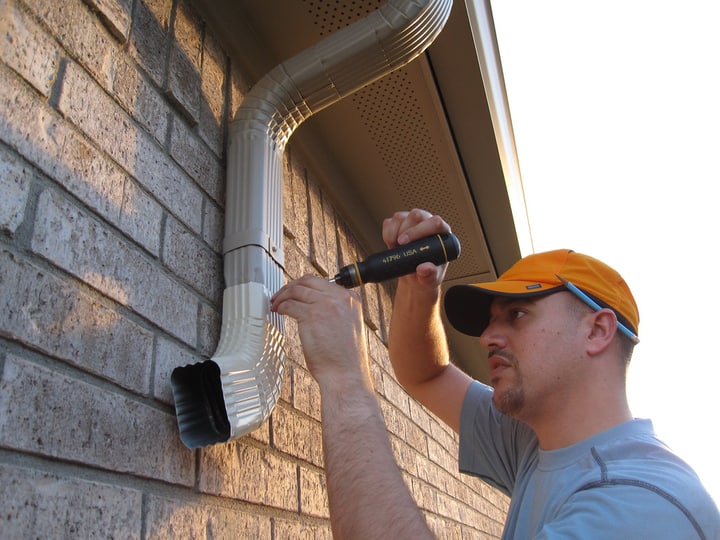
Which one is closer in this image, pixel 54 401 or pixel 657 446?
pixel 54 401

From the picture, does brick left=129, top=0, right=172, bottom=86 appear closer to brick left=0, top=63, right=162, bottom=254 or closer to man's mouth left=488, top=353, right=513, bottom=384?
brick left=0, top=63, right=162, bottom=254

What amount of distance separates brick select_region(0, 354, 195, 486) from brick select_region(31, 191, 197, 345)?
6.5 inches

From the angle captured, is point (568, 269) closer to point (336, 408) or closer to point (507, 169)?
point (336, 408)

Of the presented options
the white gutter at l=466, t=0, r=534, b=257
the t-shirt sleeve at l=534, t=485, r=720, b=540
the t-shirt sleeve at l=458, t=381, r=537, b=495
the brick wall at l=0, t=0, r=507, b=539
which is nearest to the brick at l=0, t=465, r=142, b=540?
the brick wall at l=0, t=0, r=507, b=539

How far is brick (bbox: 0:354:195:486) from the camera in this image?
0.71 metres

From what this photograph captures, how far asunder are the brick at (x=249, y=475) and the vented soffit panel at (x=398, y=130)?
112 centimetres

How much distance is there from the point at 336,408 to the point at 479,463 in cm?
74

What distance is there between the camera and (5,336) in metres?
0.72

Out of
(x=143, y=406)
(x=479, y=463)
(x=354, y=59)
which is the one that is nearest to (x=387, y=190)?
(x=354, y=59)

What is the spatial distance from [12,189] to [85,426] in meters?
0.34

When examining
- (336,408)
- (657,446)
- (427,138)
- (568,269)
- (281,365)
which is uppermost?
(427,138)

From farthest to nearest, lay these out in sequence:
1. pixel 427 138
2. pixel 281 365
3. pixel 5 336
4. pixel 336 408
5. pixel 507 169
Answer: pixel 507 169 → pixel 427 138 → pixel 281 365 → pixel 336 408 → pixel 5 336

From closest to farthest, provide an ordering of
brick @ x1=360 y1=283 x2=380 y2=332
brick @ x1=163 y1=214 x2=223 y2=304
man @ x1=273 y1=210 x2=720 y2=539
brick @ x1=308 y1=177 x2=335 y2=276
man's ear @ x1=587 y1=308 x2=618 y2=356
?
man @ x1=273 y1=210 x2=720 y2=539
brick @ x1=163 y1=214 x2=223 y2=304
man's ear @ x1=587 y1=308 x2=618 y2=356
brick @ x1=308 y1=177 x2=335 y2=276
brick @ x1=360 y1=283 x2=380 y2=332

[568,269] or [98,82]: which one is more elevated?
[98,82]
